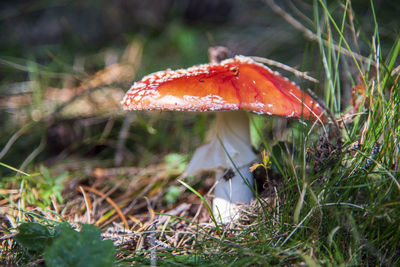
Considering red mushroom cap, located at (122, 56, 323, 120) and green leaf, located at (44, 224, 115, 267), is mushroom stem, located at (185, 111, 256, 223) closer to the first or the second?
red mushroom cap, located at (122, 56, 323, 120)

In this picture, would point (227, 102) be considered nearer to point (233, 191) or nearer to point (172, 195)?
point (233, 191)

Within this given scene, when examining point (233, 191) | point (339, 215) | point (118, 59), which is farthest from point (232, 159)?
point (118, 59)

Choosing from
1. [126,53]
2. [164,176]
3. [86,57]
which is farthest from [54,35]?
[164,176]

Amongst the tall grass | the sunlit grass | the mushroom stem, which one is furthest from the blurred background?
the mushroom stem

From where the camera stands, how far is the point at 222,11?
6434 mm

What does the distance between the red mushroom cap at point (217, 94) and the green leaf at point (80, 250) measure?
27.9 inches

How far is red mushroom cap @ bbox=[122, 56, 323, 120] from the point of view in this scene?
5.03ft

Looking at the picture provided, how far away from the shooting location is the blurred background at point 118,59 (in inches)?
128

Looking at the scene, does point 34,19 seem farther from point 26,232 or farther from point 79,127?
point 26,232

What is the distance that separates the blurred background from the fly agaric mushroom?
0.19 meters

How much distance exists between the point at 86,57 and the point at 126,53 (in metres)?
0.73

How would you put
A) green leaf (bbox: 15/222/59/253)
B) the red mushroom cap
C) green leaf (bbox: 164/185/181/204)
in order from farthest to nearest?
green leaf (bbox: 164/185/181/204) → the red mushroom cap → green leaf (bbox: 15/222/59/253)

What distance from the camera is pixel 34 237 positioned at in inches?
57.1

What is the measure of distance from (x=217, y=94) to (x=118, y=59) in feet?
13.1
